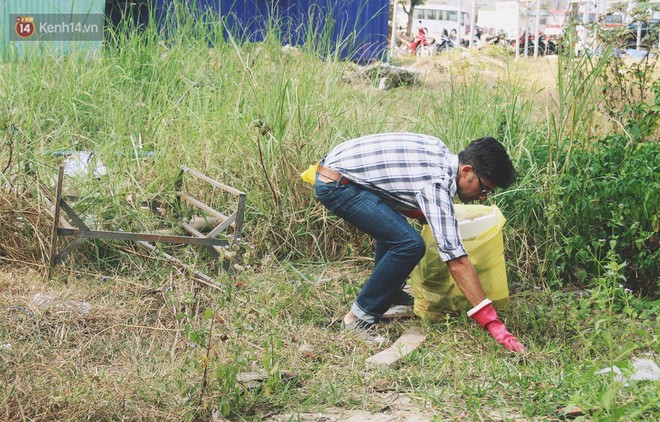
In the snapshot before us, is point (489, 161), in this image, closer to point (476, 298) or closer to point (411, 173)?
point (411, 173)

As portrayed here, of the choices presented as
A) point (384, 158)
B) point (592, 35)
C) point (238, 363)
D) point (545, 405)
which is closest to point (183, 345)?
point (238, 363)

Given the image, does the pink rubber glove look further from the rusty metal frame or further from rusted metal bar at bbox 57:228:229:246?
rusted metal bar at bbox 57:228:229:246

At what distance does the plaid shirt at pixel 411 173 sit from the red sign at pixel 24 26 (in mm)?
6466

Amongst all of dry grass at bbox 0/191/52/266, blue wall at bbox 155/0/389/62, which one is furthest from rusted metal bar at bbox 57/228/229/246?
blue wall at bbox 155/0/389/62

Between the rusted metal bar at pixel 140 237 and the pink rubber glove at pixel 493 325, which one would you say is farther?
the rusted metal bar at pixel 140 237

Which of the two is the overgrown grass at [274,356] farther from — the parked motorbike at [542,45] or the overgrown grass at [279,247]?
the parked motorbike at [542,45]

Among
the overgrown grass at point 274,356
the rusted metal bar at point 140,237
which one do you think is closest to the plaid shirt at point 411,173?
the overgrown grass at point 274,356

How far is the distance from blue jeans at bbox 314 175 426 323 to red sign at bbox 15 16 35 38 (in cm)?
652

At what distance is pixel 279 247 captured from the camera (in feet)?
17.8

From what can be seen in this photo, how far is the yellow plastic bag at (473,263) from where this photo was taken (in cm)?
438

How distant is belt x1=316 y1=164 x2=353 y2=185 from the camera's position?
14.1ft

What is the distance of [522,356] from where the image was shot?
387 cm

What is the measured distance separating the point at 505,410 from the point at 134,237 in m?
Result: 2.32

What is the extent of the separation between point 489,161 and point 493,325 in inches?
30.3
